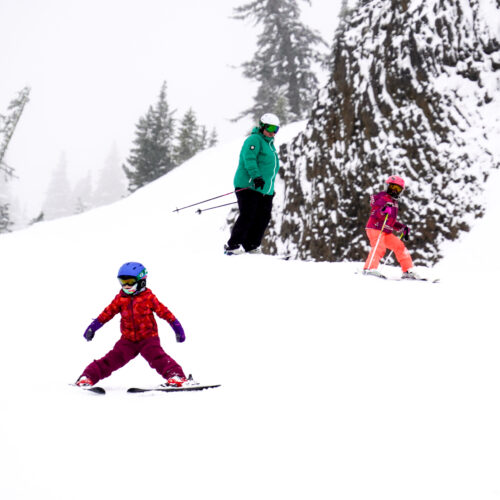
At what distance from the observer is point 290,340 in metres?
4.71

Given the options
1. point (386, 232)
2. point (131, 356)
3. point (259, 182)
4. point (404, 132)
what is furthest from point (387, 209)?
point (131, 356)

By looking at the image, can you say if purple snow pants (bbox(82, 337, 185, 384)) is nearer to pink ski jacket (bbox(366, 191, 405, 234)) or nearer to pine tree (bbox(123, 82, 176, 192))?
pink ski jacket (bbox(366, 191, 405, 234))

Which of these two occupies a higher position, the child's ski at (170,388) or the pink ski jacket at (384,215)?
the pink ski jacket at (384,215)

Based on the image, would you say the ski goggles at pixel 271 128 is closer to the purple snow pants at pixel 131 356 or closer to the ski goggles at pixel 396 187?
the ski goggles at pixel 396 187

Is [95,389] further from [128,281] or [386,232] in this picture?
[386,232]

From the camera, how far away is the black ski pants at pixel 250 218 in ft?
26.2

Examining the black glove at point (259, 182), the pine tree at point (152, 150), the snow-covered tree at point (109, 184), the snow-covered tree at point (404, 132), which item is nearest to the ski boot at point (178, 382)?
the black glove at point (259, 182)

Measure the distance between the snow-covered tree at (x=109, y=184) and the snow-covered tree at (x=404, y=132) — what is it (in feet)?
189

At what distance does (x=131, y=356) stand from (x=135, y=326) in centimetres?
26

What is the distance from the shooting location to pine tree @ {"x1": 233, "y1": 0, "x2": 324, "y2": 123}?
2738cm

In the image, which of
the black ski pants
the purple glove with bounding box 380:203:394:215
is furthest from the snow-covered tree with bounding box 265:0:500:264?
the black ski pants

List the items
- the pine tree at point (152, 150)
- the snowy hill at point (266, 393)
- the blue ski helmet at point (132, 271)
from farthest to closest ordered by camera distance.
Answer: the pine tree at point (152, 150)
the blue ski helmet at point (132, 271)
the snowy hill at point (266, 393)

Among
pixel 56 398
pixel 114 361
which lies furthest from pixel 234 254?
pixel 56 398

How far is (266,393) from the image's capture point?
3572 mm
